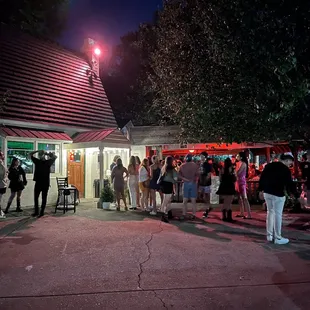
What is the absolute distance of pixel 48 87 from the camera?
14.6 m

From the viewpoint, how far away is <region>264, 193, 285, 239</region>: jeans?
7117mm

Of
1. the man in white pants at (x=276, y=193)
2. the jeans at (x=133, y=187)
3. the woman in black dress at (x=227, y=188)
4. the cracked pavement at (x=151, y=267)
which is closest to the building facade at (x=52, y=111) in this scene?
the jeans at (x=133, y=187)

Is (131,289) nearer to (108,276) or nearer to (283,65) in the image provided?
(108,276)

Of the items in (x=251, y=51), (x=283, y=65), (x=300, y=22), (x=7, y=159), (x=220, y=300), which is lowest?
(x=220, y=300)

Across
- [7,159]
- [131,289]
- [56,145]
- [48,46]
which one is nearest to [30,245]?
[131,289]

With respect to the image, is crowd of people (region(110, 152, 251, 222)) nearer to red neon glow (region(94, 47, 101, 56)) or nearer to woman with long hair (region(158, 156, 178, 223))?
woman with long hair (region(158, 156, 178, 223))

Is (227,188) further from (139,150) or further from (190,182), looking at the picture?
(139,150)

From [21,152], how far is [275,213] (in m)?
8.92

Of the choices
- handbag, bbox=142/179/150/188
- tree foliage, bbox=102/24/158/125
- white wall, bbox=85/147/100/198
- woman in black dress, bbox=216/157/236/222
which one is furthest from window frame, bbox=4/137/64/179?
tree foliage, bbox=102/24/158/125

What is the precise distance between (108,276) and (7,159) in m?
8.12

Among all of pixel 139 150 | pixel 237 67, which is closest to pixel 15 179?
pixel 139 150

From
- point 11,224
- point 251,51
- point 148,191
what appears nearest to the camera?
point 251,51

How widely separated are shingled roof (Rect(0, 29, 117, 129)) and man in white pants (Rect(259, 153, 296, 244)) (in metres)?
8.83

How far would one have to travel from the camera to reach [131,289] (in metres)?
4.82
